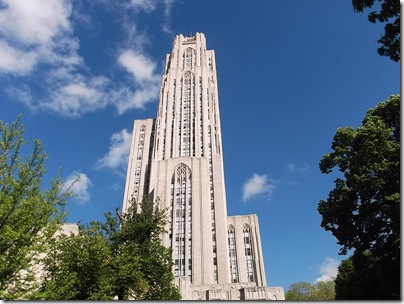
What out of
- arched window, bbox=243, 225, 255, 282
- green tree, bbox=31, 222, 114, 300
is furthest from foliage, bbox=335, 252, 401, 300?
arched window, bbox=243, 225, 255, 282

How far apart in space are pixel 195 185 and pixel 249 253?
1793cm

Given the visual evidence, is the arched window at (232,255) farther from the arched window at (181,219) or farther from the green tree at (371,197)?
the green tree at (371,197)

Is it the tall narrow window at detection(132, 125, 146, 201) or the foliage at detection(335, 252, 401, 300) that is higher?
the tall narrow window at detection(132, 125, 146, 201)

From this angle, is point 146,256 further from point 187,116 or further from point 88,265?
point 187,116

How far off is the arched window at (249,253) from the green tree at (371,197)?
42425mm

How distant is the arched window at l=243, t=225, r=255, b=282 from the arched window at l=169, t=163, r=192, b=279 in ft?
48.2

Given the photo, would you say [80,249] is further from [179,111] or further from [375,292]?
[179,111]

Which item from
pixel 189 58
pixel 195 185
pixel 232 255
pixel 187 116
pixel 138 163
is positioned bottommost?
pixel 232 255

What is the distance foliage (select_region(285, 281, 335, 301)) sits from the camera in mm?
70188

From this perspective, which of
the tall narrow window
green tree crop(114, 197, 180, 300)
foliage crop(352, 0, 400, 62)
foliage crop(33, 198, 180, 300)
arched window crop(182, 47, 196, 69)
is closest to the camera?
foliage crop(352, 0, 400, 62)

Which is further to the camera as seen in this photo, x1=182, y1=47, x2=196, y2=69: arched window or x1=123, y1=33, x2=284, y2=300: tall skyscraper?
x1=182, y1=47, x2=196, y2=69: arched window

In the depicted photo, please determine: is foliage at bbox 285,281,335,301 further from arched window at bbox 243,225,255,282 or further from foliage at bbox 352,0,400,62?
foliage at bbox 352,0,400,62

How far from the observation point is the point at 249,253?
64.0m

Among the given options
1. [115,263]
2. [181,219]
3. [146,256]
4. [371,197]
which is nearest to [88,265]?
[115,263]
